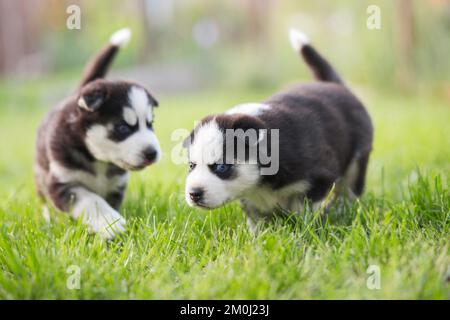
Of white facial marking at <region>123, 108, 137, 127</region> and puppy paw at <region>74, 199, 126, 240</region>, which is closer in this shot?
puppy paw at <region>74, 199, 126, 240</region>

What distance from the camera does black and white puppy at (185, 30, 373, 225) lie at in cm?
292

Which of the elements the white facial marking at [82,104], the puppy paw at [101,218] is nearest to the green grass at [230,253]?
the puppy paw at [101,218]

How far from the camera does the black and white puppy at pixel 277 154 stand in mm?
2920

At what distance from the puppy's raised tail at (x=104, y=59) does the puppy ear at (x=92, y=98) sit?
556mm

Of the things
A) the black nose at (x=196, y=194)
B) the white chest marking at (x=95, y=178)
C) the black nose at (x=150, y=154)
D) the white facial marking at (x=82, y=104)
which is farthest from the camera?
the white chest marking at (x=95, y=178)

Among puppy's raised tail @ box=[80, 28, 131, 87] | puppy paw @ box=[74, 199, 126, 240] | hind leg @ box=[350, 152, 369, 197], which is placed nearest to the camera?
puppy paw @ box=[74, 199, 126, 240]

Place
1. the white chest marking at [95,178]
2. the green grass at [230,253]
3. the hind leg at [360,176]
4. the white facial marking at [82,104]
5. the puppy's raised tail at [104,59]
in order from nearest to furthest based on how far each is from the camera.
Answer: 1. the green grass at [230,253]
2. the white facial marking at [82,104]
3. the white chest marking at [95,178]
4. the hind leg at [360,176]
5. the puppy's raised tail at [104,59]

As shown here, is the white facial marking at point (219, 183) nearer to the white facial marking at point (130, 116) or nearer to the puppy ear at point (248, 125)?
the puppy ear at point (248, 125)

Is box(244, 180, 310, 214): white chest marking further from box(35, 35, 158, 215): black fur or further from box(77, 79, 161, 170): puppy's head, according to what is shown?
box(35, 35, 158, 215): black fur

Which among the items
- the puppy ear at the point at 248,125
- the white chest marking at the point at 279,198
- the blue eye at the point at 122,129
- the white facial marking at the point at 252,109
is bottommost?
the white chest marking at the point at 279,198

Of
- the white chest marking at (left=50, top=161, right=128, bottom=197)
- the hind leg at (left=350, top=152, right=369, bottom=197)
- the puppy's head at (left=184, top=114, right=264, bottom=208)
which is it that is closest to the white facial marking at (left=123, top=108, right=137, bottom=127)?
the white chest marking at (left=50, top=161, right=128, bottom=197)

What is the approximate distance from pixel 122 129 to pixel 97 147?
0.20 meters

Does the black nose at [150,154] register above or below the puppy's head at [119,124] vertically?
below

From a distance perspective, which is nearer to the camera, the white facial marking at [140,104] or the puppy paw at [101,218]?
the puppy paw at [101,218]
